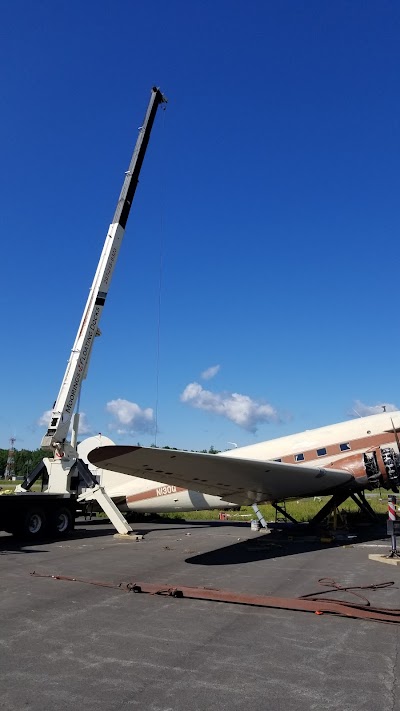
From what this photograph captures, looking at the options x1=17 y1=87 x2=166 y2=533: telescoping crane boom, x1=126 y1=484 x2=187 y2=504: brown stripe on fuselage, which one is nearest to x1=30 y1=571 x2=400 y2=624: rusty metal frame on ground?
x1=17 y1=87 x2=166 y2=533: telescoping crane boom

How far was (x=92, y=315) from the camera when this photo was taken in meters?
18.7

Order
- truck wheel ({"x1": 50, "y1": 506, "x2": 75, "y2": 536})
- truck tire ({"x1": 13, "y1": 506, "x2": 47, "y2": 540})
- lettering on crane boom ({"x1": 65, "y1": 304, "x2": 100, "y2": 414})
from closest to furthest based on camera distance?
truck tire ({"x1": 13, "y1": 506, "x2": 47, "y2": 540})
truck wheel ({"x1": 50, "y1": 506, "x2": 75, "y2": 536})
lettering on crane boom ({"x1": 65, "y1": 304, "x2": 100, "y2": 414})

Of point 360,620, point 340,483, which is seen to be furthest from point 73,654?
point 340,483

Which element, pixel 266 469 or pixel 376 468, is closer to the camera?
pixel 266 469

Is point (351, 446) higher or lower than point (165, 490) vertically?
higher

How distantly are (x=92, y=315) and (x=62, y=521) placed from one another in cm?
776

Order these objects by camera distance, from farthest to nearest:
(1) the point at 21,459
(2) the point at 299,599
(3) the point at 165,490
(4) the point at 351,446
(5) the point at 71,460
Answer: (1) the point at 21,459 < (3) the point at 165,490 < (5) the point at 71,460 < (4) the point at 351,446 < (2) the point at 299,599

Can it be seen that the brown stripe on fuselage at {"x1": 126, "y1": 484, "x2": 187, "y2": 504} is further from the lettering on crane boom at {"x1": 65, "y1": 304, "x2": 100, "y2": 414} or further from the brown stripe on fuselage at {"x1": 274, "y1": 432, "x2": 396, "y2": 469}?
the lettering on crane boom at {"x1": 65, "y1": 304, "x2": 100, "y2": 414}

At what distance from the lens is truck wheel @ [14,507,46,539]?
16.6 m

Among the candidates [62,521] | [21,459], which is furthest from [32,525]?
[21,459]

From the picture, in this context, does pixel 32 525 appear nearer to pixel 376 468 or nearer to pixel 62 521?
pixel 62 521

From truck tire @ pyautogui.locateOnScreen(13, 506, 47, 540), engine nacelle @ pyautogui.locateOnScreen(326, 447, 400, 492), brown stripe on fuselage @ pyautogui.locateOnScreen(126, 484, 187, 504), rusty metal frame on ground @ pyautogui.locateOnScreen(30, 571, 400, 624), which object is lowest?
rusty metal frame on ground @ pyautogui.locateOnScreen(30, 571, 400, 624)

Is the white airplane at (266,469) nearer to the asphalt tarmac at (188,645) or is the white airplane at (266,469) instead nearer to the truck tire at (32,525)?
the asphalt tarmac at (188,645)

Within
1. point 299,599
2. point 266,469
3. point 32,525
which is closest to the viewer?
point 299,599
